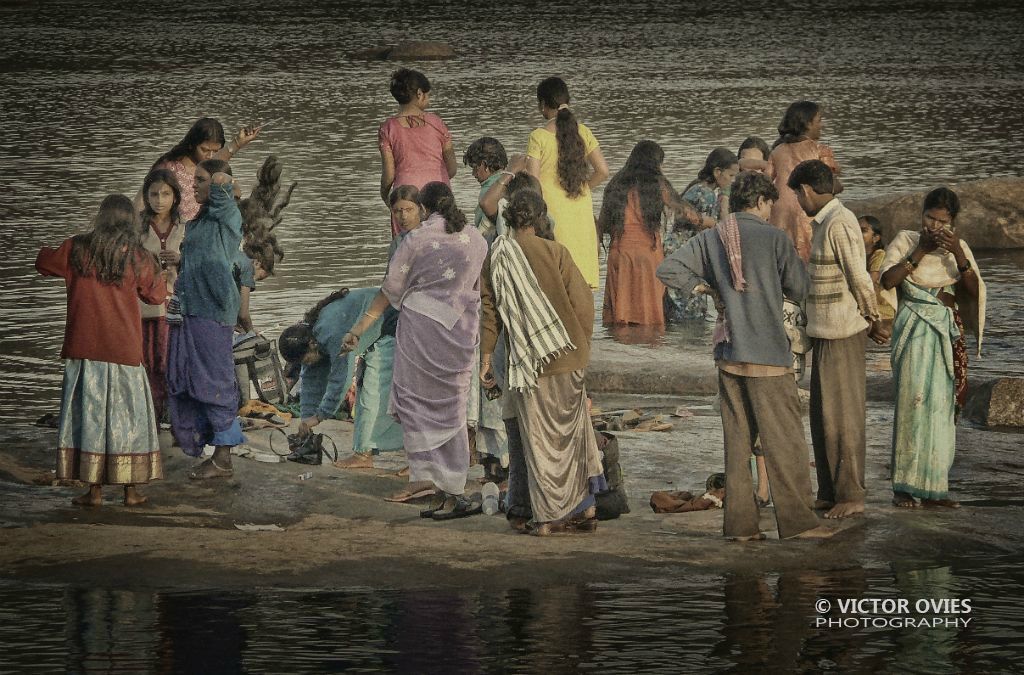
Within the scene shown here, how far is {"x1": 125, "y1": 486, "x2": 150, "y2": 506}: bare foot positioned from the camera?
28.7 ft

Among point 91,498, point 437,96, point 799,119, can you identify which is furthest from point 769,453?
point 437,96

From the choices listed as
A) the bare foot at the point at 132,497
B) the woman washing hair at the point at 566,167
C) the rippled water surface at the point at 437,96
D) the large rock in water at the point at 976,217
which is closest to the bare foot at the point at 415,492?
the bare foot at the point at 132,497

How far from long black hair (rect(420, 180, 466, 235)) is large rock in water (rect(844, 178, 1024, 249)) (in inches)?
334

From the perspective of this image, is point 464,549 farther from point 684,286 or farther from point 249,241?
point 249,241

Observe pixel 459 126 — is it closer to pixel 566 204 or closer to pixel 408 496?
pixel 566 204

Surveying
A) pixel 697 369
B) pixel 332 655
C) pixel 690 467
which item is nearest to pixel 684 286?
pixel 690 467

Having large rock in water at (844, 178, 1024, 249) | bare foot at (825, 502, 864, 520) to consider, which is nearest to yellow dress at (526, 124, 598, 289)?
bare foot at (825, 502, 864, 520)

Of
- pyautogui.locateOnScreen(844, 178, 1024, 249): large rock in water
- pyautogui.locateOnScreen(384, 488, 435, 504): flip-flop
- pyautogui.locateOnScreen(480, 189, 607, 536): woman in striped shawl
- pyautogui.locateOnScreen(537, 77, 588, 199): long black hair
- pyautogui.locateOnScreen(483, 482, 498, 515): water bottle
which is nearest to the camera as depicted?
pyautogui.locateOnScreen(480, 189, 607, 536): woman in striped shawl

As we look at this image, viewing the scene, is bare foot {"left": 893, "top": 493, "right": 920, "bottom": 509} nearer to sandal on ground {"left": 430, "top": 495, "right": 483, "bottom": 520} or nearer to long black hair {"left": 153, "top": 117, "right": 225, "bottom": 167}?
sandal on ground {"left": 430, "top": 495, "right": 483, "bottom": 520}

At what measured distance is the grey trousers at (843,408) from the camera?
8.30 metres

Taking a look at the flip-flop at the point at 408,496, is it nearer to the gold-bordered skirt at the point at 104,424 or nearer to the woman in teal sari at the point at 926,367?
the gold-bordered skirt at the point at 104,424

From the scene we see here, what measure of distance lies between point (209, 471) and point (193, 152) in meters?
1.81

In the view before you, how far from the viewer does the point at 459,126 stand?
23344 mm

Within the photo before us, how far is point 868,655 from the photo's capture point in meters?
6.42
